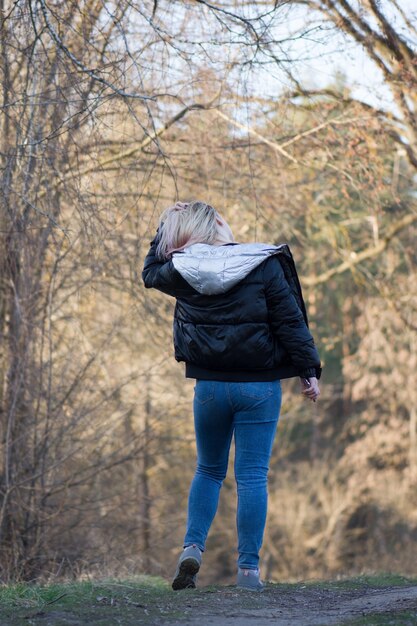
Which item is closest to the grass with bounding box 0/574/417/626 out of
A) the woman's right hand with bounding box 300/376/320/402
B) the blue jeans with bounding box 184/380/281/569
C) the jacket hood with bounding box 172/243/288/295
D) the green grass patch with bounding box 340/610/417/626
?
the green grass patch with bounding box 340/610/417/626

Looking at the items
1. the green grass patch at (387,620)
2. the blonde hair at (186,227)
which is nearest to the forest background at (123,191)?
the blonde hair at (186,227)

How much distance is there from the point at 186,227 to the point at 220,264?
376mm

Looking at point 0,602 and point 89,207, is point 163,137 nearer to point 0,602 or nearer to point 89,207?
point 89,207

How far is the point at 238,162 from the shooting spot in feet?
27.0

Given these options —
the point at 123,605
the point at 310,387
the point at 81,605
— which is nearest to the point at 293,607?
the point at 123,605

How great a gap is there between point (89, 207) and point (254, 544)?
98.8 inches

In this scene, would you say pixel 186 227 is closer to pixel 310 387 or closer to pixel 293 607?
pixel 310 387

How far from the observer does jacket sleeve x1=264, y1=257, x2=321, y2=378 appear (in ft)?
13.0

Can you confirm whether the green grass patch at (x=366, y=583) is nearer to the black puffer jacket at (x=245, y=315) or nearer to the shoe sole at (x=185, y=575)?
the shoe sole at (x=185, y=575)

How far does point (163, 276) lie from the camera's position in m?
4.14

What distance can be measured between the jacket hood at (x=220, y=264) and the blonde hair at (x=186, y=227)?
0.13m

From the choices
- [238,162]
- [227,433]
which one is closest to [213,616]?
[227,433]

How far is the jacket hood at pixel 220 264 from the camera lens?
3900 mm

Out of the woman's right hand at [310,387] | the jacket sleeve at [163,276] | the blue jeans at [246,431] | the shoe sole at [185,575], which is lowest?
the shoe sole at [185,575]
